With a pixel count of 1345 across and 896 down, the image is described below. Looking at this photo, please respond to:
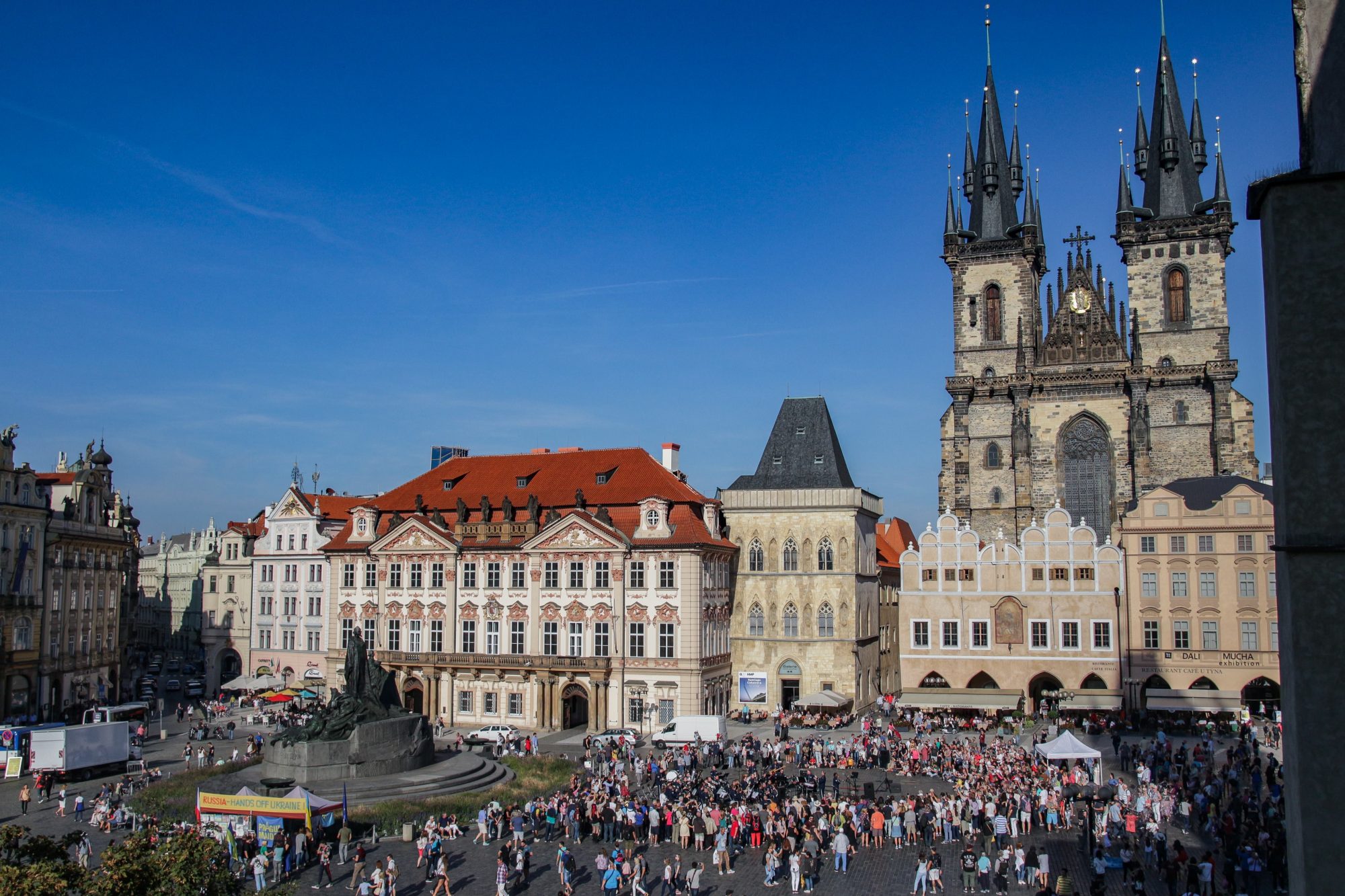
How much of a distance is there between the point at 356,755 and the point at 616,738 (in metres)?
13.9

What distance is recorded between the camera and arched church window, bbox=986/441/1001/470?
231 ft

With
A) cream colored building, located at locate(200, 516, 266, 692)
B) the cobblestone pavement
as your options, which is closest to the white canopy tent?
the cobblestone pavement

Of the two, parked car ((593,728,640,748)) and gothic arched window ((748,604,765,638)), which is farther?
gothic arched window ((748,604,765,638))

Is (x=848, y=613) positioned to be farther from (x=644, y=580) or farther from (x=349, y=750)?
(x=349, y=750)

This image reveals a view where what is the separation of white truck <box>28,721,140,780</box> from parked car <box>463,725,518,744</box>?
13046 millimetres

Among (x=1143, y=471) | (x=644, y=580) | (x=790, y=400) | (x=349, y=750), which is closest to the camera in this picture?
(x=349, y=750)

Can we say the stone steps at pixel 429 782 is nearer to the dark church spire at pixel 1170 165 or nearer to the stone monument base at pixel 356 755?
the stone monument base at pixel 356 755

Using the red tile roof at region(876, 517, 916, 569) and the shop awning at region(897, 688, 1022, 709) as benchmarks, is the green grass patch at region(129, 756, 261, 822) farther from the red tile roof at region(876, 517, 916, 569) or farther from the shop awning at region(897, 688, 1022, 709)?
the red tile roof at region(876, 517, 916, 569)

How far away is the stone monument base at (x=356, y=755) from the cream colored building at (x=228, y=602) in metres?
44.1

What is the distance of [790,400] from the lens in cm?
6072

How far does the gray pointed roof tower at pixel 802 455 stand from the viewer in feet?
190

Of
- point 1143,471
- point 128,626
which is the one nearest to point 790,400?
point 1143,471

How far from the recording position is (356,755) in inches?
1407

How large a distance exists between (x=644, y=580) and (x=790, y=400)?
13.8 metres
